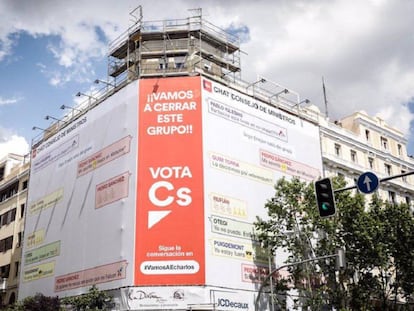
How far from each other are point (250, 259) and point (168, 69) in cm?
1417

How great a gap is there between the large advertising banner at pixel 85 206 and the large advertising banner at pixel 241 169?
4.60 meters

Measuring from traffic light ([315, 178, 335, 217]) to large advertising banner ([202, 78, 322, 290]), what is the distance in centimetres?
1403

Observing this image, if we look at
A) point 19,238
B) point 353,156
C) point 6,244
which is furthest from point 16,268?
point 353,156

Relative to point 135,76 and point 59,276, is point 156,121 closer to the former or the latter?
point 135,76

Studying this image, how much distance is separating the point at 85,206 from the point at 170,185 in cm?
704

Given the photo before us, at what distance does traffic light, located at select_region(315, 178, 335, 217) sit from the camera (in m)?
17.5

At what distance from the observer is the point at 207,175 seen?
3250 cm

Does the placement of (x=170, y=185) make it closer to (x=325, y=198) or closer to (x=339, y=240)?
(x=339, y=240)

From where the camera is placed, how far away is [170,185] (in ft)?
105

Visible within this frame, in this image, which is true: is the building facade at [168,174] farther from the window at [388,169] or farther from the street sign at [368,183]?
the street sign at [368,183]

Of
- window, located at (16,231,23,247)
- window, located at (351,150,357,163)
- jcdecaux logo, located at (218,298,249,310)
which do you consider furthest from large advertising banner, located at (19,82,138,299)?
window, located at (351,150,357,163)

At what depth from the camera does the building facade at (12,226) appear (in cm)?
4531

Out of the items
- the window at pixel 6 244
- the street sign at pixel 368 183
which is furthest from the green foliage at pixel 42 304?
the street sign at pixel 368 183

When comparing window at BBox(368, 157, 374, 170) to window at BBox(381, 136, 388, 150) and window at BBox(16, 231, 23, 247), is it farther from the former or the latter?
window at BBox(16, 231, 23, 247)
